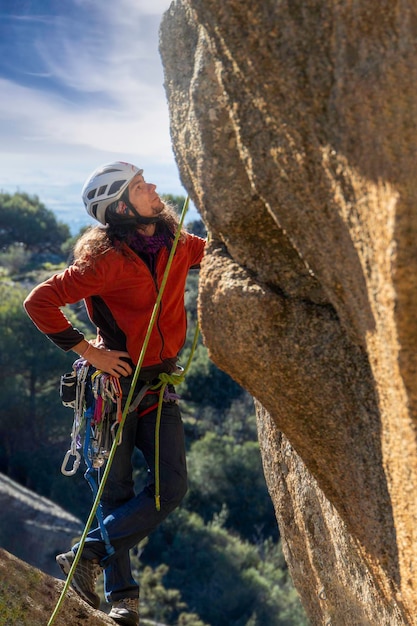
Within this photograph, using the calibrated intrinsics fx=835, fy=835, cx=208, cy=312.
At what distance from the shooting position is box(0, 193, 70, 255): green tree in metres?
49.9

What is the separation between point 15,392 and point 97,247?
2556cm

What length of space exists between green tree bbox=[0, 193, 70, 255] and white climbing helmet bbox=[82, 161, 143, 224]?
4669 centimetres

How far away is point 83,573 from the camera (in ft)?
13.2

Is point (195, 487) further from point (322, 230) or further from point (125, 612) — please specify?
point (322, 230)

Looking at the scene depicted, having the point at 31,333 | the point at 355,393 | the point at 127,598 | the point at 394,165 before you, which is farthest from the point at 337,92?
the point at 31,333

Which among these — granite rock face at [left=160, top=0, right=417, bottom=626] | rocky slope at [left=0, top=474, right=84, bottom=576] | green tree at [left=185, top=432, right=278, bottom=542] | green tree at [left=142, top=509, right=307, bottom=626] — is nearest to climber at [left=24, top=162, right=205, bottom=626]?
granite rock face at [left=160, top=0, right=417, bottom=626]

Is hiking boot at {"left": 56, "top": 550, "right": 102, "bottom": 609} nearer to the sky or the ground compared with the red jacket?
nearer to the ground

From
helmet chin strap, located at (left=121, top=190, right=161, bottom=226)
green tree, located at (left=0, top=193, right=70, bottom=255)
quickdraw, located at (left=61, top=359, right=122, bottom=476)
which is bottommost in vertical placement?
quickdraw, located at (left=61, top=359, right=122, bottom=476)

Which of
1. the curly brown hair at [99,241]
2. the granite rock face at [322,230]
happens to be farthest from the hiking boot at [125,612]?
the curly brown hair at [99,241]

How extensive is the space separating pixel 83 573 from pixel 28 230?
47.6 metres

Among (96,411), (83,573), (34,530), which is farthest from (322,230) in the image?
(34,530)

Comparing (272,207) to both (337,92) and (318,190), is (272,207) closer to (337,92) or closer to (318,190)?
(318,190)

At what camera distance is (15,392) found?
93.7ft

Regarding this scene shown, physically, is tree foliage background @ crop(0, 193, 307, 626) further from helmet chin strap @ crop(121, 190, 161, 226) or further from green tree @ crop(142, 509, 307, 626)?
helmet chin strap @ crop(121, 190, 161, 226)
